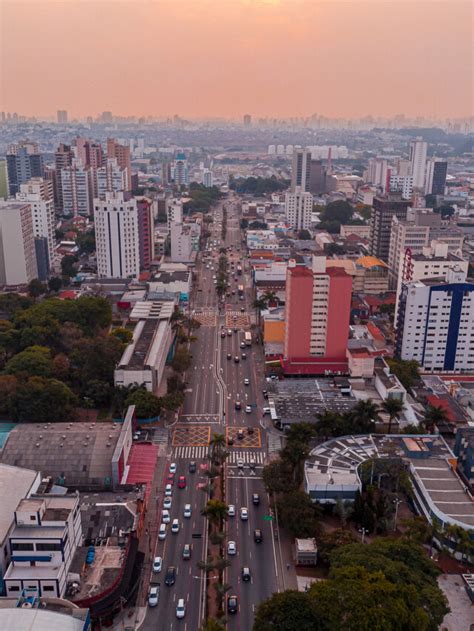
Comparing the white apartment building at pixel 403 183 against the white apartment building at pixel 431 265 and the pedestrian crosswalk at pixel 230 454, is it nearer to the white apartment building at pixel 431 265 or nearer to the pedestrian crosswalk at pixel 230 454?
the white apartment building at pixel 431 265

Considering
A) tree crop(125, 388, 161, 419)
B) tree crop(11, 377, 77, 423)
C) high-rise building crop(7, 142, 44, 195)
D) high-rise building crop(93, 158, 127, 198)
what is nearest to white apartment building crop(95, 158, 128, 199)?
high-rise building crop(93, 158, 127, 198)

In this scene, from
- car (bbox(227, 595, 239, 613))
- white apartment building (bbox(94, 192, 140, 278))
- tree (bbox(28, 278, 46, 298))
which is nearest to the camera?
car (bbox(227, 595, 239, 613))

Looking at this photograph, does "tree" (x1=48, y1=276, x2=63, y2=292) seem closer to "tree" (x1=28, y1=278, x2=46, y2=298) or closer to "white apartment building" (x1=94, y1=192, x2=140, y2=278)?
"tree" (x1=28, y1=278, x2=46, y2=298)

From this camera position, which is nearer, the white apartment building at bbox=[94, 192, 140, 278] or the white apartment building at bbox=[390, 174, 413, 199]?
the white apartment building at bbox=[94, 192, 140, 278]

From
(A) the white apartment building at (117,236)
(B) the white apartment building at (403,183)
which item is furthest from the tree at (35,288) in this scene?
(B) the white apartment building at (403,183)

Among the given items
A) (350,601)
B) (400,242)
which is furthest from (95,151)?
(350,601)
